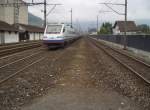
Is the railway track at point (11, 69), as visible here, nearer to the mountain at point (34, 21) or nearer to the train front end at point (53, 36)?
the train front end at point (53, 36)

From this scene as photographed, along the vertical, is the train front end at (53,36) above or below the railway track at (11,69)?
above

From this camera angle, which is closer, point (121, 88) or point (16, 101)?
point (16, 101)

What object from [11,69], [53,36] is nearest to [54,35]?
[53,36]

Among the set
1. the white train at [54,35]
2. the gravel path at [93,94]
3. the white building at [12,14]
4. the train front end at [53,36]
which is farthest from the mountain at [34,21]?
the gravel path at [93,94]

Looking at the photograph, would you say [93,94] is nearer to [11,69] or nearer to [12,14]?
[11,69]

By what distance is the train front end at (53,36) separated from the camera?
25.9 m

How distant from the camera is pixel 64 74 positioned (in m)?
11.7

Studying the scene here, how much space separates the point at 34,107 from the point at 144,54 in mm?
18619

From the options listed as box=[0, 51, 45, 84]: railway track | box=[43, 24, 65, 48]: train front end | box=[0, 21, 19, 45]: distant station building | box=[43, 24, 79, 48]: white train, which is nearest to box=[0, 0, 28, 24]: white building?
box=[0, 21, 19, 45]: distant station building

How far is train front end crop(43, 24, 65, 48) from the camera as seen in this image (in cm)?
2591

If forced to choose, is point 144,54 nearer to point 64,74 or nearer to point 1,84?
point 64,74

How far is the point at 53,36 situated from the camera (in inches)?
1020

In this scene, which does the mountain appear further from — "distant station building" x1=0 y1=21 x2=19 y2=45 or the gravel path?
the gravel path

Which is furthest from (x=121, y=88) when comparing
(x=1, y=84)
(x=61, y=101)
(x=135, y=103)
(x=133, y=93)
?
(x=1, y=84)
